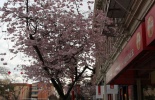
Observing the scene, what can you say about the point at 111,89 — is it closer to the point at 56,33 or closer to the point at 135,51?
the point at 56,33

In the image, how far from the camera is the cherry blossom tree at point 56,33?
14266 mm

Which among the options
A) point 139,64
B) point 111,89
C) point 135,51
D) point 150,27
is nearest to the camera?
point 150,27

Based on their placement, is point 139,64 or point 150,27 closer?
point 150,27

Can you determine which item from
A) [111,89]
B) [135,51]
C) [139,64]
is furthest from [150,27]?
[111,89]

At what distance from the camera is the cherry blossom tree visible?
14.3 meters

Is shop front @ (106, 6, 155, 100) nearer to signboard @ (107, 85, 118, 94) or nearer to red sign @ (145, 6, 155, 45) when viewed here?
red sign @ (145, 6, 155, 45)

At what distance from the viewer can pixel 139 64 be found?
11.3m

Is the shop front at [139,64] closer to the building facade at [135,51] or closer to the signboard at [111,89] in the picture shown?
the building facade at [135,51]

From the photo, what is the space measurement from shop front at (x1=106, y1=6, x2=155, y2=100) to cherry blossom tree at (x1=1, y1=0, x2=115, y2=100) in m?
1.96

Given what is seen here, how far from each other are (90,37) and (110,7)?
2228mm

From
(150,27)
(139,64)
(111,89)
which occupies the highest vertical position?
(139,64)

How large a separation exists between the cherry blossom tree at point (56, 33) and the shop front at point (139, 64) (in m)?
1.96

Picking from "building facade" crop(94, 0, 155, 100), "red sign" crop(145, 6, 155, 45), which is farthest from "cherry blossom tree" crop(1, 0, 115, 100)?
"red sign" crop(145, 6, 155, 45)

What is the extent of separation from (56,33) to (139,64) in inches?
200
